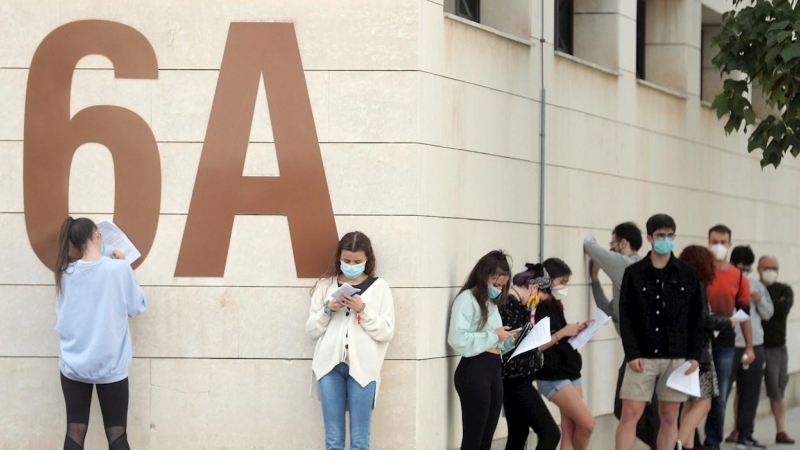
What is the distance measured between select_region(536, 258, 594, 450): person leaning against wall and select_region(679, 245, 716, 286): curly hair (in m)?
1.53

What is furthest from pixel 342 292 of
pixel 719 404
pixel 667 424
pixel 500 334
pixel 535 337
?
pixel 719 404

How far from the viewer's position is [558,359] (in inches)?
464

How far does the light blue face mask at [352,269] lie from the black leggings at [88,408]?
1704 mm

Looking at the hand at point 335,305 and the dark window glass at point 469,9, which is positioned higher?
the dark window glass at point 469,9

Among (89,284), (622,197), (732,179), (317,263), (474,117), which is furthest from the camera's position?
(732,179)

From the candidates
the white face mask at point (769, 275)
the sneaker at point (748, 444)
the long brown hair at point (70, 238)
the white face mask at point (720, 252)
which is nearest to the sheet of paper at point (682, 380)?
the white face mask at point (720, 252)

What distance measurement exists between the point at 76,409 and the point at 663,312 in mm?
4623

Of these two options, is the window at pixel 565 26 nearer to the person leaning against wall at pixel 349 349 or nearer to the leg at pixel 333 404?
the person leaning against wall at pixel 349 349

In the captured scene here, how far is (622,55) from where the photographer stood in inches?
594

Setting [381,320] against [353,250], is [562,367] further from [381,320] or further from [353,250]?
[353,250]

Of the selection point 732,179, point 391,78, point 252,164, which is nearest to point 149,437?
point 252,164

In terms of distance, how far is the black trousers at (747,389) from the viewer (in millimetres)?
15445

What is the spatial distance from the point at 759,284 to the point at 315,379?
683 cm

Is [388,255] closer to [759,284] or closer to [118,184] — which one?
[118,184]
